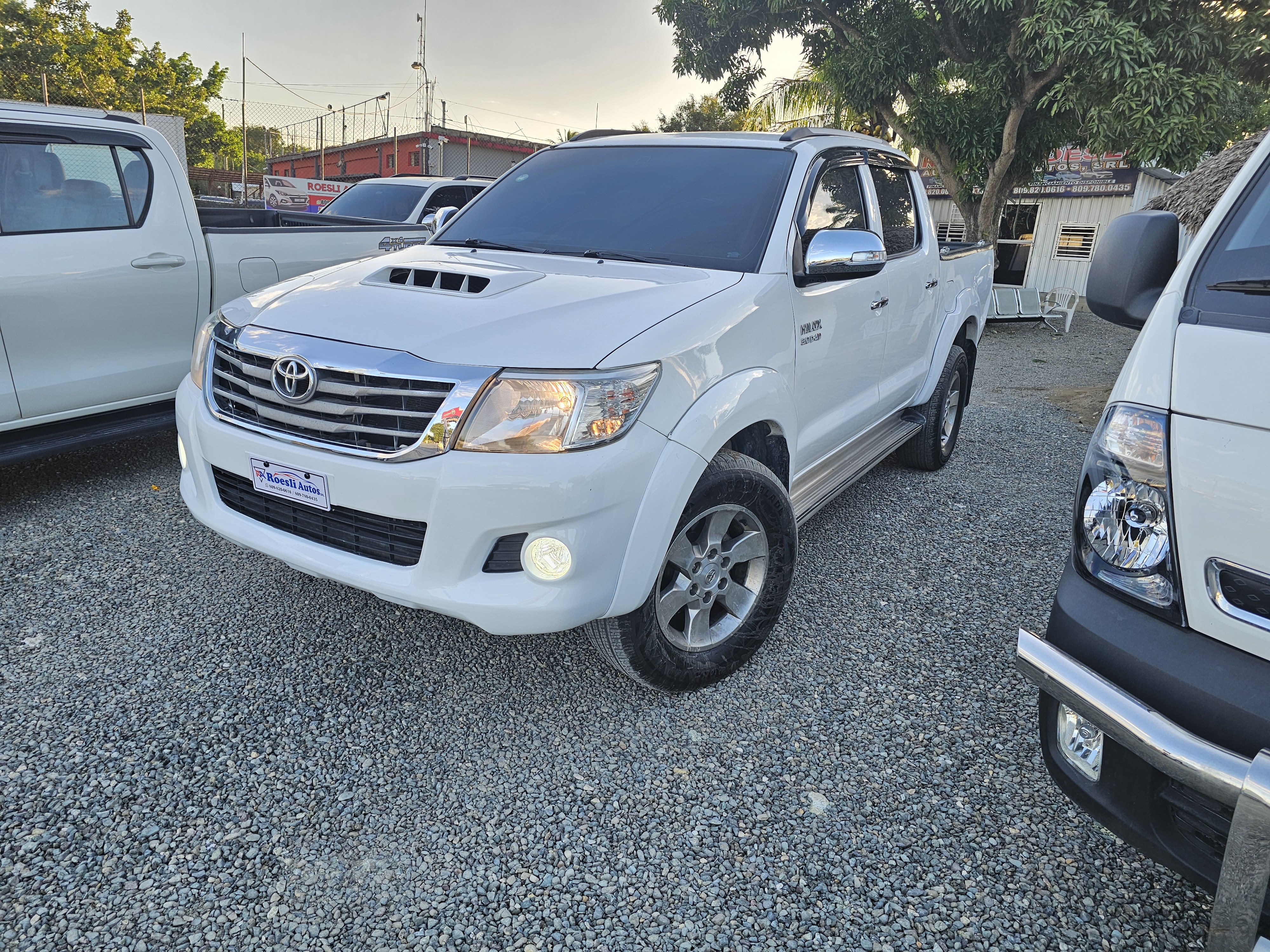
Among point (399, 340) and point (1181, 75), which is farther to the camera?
point (1181, 75)

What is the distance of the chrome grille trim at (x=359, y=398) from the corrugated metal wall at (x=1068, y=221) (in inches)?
782

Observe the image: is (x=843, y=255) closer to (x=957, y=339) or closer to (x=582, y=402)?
(x=582, y=402)

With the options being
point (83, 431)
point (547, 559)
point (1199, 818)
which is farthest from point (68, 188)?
point (1199, 818)

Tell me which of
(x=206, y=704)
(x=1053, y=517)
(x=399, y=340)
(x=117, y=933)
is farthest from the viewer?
(x=1053, y=517)

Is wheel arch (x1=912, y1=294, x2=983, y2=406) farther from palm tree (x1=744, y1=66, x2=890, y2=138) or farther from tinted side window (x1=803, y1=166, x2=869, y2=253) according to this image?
palm tree (x1=744, y1=66, x2=890, y2=138)

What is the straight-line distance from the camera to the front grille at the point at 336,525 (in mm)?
2285

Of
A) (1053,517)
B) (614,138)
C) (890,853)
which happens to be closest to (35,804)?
(890,853)

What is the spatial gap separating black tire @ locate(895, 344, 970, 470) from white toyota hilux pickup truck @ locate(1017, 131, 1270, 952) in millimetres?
3032

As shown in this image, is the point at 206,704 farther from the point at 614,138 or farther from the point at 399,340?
the point at 614,138

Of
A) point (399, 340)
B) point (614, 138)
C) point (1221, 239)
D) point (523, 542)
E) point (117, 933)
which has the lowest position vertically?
point (117, 933)

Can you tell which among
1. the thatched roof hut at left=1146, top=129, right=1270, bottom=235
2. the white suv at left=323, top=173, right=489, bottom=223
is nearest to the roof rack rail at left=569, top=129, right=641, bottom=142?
the white suv at left=323, top=173, right=489, bottom=223

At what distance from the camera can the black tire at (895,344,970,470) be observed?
16.1ft

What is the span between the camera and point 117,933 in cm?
181

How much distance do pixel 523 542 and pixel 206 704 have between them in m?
1.27
